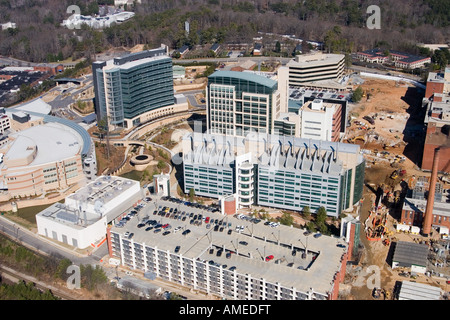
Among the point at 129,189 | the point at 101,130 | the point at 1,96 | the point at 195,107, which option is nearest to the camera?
the point at 129,189

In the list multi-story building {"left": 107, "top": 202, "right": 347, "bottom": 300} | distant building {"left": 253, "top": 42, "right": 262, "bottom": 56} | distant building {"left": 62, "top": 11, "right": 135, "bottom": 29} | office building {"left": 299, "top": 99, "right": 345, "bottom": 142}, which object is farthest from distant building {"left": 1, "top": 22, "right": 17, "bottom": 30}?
multi-story building {"left": 107, "top": 202, "right": 347, "bottom": 300}

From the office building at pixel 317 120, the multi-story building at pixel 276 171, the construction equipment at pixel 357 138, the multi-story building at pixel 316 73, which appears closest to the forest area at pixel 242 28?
the multi-story building at pixel 316 73

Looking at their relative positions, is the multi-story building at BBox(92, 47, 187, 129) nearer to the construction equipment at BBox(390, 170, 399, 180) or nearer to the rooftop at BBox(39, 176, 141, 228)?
the rooftop at BBox(39, 176, 141, 228)

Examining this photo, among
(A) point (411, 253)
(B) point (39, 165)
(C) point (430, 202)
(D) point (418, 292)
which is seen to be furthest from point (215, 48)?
(D) point (418, 292)

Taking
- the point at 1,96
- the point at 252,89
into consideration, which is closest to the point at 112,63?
the point at 252,89

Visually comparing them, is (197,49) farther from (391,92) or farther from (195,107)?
(391,92)

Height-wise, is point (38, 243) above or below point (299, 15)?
below

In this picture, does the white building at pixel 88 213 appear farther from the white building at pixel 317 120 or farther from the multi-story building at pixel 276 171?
the white building at pixel 317 120
